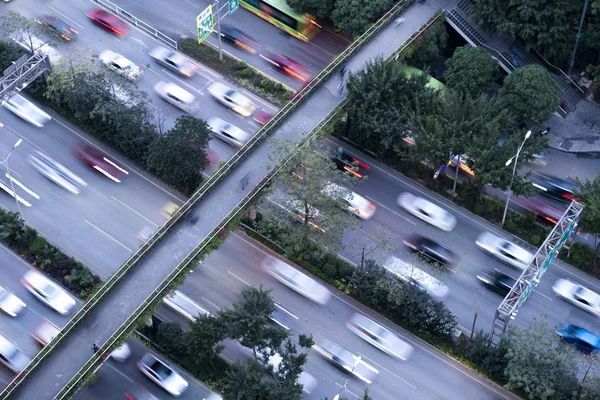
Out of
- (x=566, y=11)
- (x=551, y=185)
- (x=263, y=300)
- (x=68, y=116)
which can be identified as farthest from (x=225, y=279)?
(x=566, y=11)

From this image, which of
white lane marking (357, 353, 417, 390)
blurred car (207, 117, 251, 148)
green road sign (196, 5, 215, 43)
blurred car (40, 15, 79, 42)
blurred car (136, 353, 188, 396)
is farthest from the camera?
blurred car (40, 15, 79, 42)

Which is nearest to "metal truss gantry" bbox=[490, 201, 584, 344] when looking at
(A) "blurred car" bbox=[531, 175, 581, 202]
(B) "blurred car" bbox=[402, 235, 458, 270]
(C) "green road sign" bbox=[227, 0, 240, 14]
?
(A) "blurred car" bbox=[531, 175, 581, 202]

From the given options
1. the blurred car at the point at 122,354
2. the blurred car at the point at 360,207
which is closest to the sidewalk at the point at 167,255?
the blurred car at the point at 122,354

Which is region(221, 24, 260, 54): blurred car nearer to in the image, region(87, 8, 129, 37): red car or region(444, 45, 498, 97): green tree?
region(87, 8, 129, 37): red car

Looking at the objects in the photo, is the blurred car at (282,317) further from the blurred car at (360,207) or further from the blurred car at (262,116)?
the blurred car at (262,116)

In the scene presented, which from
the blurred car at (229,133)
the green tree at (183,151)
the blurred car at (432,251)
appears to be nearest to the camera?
the blurred car at (432,251)

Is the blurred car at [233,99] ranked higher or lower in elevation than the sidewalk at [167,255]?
higher
